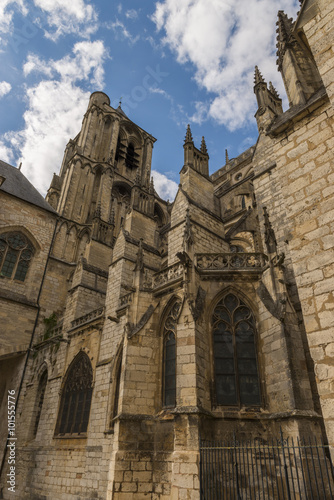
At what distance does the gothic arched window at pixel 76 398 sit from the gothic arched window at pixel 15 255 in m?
6.32

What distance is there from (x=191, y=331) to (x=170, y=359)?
142 centimetres

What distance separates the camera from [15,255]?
636 inches

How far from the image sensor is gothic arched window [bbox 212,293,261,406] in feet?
22.8

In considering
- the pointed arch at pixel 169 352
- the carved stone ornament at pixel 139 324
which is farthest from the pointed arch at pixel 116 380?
the pointed arch at pixel 169 352

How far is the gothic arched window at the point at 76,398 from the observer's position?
10680 mm

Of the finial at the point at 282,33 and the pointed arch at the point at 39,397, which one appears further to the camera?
the pointed arch at the point at 39,397

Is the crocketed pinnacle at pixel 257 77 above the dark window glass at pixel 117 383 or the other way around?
above

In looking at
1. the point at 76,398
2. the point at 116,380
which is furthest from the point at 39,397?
the point at 116,380

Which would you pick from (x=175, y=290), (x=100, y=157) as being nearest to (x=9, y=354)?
(x=175, y=290)

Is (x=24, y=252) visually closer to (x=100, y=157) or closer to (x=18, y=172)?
(x=18, y=172)

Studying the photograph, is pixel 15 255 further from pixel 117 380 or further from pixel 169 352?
pixel 169 352

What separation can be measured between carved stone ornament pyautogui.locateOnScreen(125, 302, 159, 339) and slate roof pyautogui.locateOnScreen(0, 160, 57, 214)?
11.7 meters

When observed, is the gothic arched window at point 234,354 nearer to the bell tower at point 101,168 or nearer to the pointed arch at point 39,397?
the pointed arch at point 39,397

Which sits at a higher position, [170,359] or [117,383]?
[170,359]
